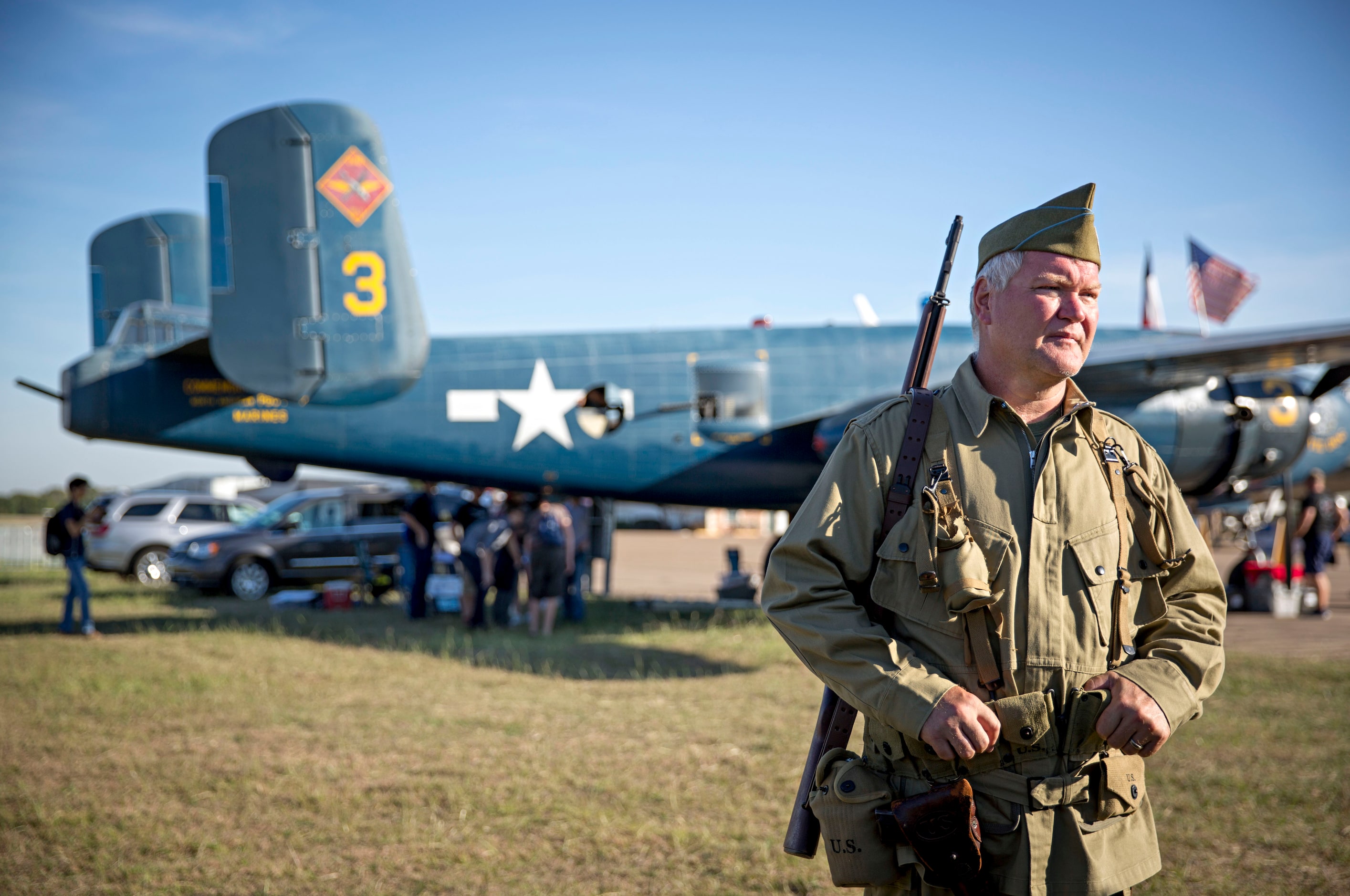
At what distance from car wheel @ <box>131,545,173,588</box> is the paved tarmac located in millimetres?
9861

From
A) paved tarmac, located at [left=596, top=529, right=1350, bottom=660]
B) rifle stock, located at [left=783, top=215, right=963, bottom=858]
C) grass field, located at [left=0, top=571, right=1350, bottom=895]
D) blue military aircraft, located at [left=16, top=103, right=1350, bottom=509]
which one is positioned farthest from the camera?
paved tarmac, located at [left=596, top=529, right=1350, bottom=660]

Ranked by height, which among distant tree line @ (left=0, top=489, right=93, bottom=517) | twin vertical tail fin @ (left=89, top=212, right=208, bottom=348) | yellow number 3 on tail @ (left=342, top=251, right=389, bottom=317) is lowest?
distant tree line @ (left=0, top=489, right=93, bottom=517)

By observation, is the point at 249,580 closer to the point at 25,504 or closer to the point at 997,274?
the point at 997,274

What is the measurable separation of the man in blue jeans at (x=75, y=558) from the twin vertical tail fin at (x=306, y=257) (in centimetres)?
420

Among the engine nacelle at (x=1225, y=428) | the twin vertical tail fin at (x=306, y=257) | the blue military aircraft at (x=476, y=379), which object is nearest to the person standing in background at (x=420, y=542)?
the blue military aircraft at (x=476, y=379)

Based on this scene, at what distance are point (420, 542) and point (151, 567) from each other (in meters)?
10.5

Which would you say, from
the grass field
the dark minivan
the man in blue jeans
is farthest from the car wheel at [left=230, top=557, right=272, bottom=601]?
the grass field

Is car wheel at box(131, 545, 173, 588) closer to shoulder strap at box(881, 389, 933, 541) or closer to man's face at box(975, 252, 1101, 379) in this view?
shoulder strap at box(881, 389, 933, 541)

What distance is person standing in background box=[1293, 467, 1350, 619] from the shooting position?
12922mm

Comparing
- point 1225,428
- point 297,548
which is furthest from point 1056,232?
point 297,548

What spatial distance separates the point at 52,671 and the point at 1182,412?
13257 millimetres

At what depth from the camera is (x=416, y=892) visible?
415 centimetres

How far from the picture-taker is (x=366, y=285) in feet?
33.2

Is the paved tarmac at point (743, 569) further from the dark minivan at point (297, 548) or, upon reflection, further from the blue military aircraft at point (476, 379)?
the dark minivan at point (297, 548)
